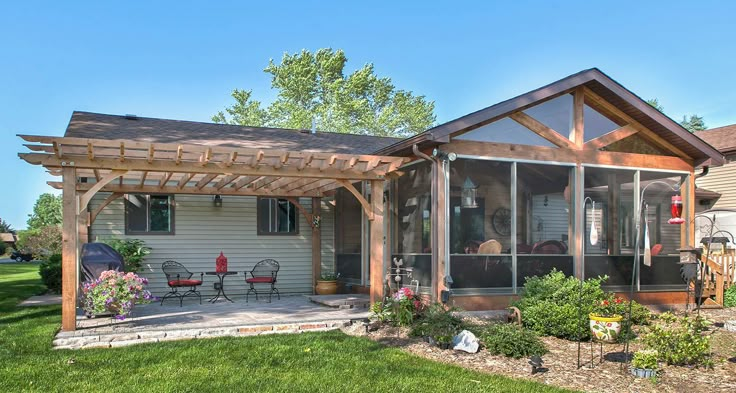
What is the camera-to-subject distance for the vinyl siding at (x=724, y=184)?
14.8m

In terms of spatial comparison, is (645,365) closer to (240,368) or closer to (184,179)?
(240,368)

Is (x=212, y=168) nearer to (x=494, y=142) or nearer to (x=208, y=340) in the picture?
(x=208, y=340)

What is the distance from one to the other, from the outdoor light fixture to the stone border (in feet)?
9.50

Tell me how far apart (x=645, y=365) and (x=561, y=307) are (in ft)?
7.11

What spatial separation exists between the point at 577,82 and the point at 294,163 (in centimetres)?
508

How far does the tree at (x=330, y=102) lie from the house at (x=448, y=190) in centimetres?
2902

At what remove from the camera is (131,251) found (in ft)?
37.9

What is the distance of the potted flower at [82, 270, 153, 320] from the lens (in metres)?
7.98

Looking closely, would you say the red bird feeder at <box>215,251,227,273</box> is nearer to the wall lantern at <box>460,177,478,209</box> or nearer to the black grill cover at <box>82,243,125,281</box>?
the black grill cover at <box>82,243,125,281</box>

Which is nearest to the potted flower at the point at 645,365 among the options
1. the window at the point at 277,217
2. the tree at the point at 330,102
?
the window at the point at 277,217

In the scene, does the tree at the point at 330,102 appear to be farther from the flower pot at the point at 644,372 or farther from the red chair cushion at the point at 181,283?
the flower pot at the point at 644,372

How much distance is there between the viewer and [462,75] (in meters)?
38.6

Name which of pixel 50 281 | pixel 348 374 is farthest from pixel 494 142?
pixel 50 281

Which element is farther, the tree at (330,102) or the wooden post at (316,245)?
the tree at (330,102)
